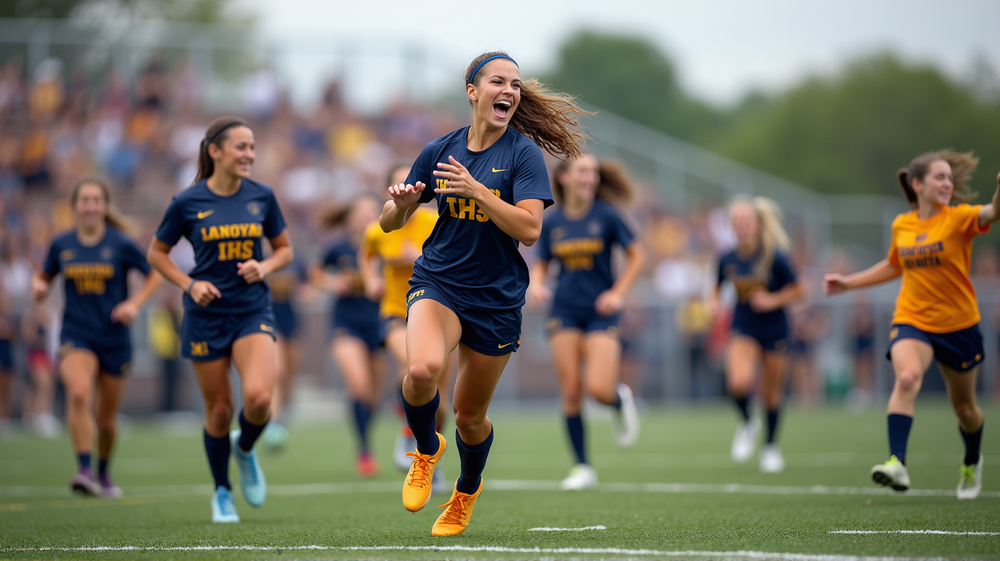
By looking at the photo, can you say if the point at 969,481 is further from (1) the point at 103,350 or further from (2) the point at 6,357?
(2) the point at 6,357

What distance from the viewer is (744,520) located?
19.0 ft

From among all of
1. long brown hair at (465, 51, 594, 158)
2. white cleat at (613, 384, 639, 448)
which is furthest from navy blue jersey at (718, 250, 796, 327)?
long brown hair at (465, 51, 594, 158)

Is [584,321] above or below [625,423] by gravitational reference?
above

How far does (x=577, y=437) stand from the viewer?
8.41 metres

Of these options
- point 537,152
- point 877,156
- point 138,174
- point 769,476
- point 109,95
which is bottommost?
point 769,476

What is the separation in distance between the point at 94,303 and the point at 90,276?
0.23m

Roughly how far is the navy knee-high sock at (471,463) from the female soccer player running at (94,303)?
3845 millimetres

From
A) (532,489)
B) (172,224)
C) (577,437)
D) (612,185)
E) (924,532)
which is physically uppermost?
(612,185)

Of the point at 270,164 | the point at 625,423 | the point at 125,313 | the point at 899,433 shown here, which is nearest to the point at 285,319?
the point at 125,313

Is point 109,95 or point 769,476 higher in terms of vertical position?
point 109,95

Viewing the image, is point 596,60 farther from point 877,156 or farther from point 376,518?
point 376,518

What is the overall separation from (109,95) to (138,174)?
197cm

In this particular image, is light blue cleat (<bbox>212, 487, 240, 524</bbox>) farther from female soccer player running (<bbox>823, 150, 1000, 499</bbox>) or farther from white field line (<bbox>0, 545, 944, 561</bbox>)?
female soccer player running (<bbox>823, 150, 1000, 499</bbox>)

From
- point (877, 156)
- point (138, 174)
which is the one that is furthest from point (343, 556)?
point (877, 156)
